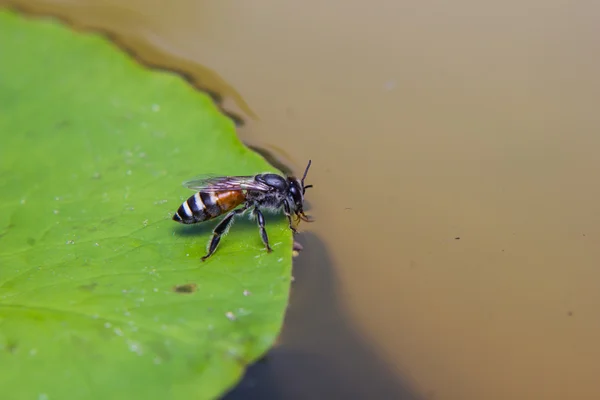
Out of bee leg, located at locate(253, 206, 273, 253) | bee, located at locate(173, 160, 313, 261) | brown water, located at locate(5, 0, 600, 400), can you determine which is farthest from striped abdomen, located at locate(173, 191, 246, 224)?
brown water, located at locate(5, 0, 600, 400)

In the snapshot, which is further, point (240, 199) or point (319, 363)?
point (240, 199)

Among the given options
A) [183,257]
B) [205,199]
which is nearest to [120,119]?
[205,199]

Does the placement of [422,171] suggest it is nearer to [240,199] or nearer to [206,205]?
[240,199]

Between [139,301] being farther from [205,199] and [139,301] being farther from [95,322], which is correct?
[205,199]

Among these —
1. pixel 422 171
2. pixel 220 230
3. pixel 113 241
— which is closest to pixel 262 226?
pixel 220 230

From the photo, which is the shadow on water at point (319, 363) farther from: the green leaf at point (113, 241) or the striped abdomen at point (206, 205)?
the striped abdomen at point (206, 205)
